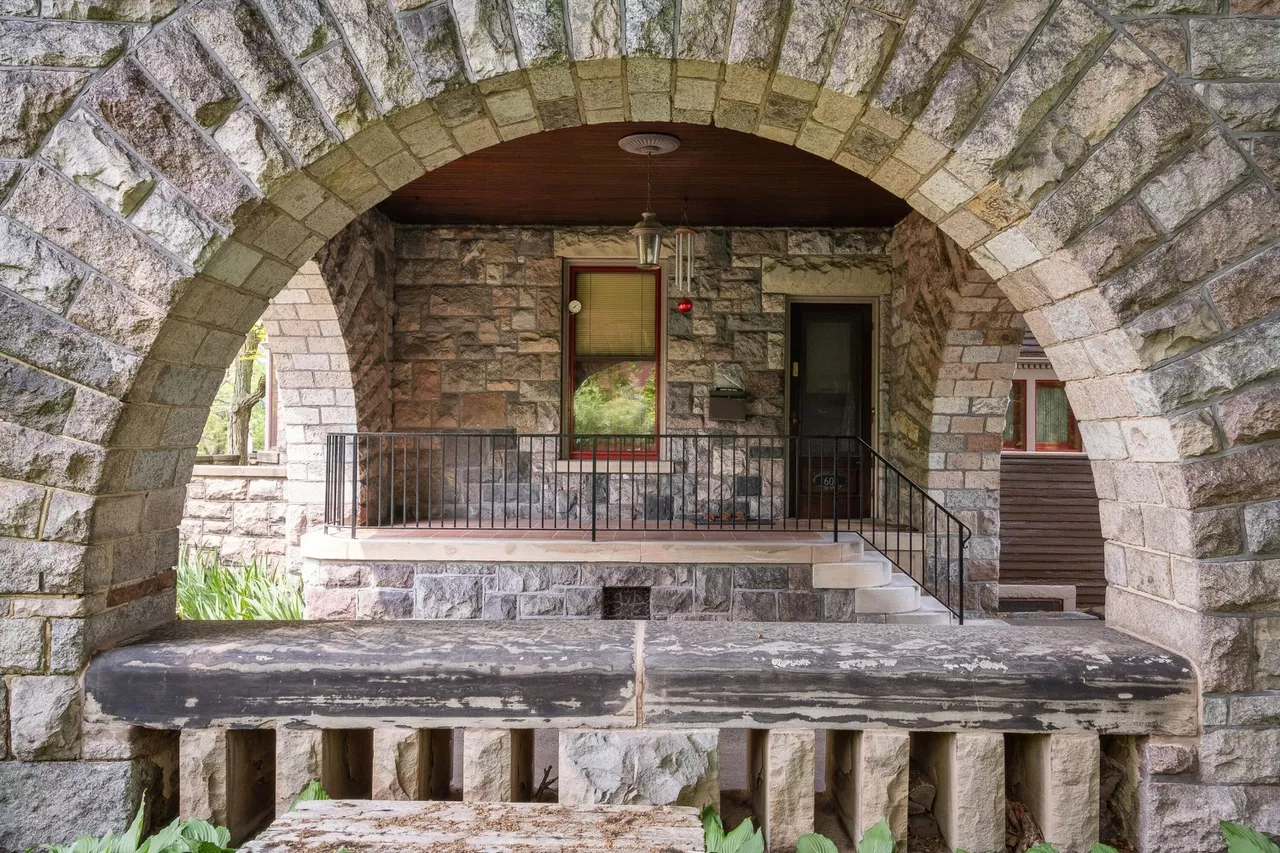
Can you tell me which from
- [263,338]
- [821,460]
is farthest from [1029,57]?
[263,338]

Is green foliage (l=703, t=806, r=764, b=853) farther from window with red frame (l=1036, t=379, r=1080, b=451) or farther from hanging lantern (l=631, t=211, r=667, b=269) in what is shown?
window with red frame (l=1036, t=379, r=1080, b=451)

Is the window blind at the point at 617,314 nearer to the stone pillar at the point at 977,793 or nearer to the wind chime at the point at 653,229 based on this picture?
the wind chime at the point at 653,229

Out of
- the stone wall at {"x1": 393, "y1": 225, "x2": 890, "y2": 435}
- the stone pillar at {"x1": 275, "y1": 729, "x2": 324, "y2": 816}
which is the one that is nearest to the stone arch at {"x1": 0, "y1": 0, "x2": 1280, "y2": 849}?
the stone pillar at {"x1": 275, "y1": 729, "x2": 324, "y2": 816}

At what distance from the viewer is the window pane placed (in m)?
6.32

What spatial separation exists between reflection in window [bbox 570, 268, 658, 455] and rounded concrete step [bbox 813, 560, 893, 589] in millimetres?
2197

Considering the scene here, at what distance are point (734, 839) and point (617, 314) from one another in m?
5.21

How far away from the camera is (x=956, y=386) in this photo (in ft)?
17.8

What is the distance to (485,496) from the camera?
6.12m

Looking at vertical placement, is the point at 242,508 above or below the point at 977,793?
above

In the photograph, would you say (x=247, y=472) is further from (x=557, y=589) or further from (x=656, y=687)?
(x=656, y=687)

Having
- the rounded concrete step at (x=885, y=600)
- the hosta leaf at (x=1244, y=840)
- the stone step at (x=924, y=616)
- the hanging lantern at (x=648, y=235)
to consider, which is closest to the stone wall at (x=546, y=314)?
the hanging lantern at (x=648, y=235)

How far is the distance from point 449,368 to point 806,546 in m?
3.39

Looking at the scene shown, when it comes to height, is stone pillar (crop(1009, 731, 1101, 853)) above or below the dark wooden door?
below

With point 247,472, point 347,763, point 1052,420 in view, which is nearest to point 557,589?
point 347,763
